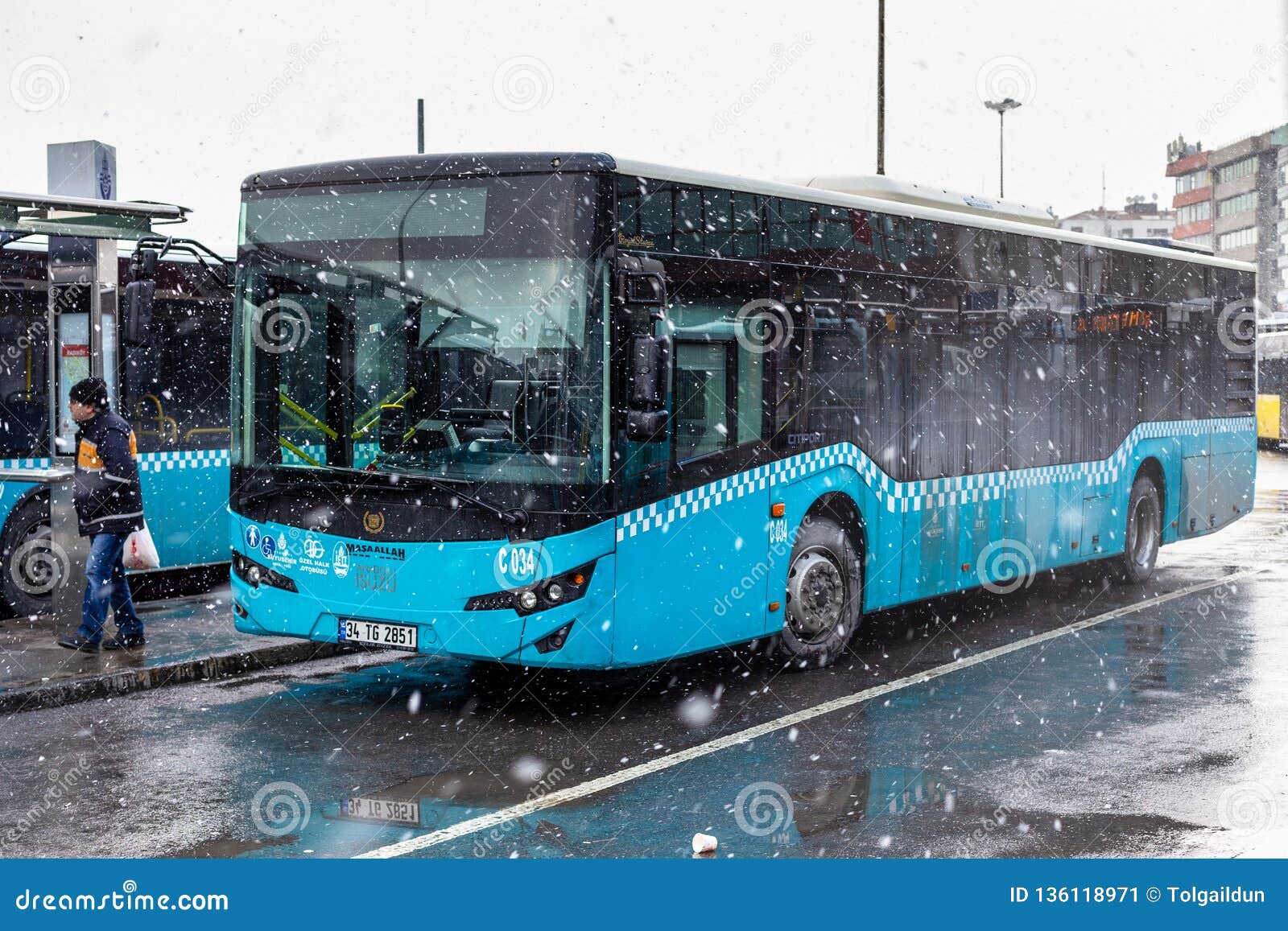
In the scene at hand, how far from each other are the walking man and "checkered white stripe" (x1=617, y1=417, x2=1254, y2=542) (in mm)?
3912

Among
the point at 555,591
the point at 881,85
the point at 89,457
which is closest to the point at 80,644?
the point at 89,457

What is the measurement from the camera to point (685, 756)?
26.6 feet

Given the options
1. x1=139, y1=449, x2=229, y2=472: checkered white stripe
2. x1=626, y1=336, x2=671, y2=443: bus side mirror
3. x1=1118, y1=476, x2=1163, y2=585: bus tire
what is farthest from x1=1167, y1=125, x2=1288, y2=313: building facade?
x1=626, y1=336, x2=671, y2=443: bus side mirror

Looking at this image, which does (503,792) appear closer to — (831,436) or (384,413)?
(384,413)

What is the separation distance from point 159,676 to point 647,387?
397 centimetres

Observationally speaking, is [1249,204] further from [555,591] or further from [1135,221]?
[555,591]

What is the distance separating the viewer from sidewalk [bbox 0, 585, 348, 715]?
380 inches

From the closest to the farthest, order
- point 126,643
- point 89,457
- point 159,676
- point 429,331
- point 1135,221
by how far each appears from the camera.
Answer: point 429,331 < point 159,676 < point 89,457 < point 126,643 < point 1135,221

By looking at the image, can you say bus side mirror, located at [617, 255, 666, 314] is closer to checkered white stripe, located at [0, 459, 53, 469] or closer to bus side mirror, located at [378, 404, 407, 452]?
bus side mirror, located at [378, 404, 407, 452]

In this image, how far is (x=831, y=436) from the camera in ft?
35.1

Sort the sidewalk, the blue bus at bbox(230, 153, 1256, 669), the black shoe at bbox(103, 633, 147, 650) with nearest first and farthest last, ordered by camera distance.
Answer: the blue bus at bbox(230, 153, 1256, 669)
the sidewalk
the black shoe at bbox(103, 633, 147, 650)

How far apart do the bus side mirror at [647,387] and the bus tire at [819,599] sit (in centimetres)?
209

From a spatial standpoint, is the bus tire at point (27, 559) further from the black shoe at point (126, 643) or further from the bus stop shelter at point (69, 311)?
the black shoe at point (126, 643)

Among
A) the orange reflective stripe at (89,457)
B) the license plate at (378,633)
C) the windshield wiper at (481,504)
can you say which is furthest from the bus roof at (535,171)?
the license plate at (378,633)
